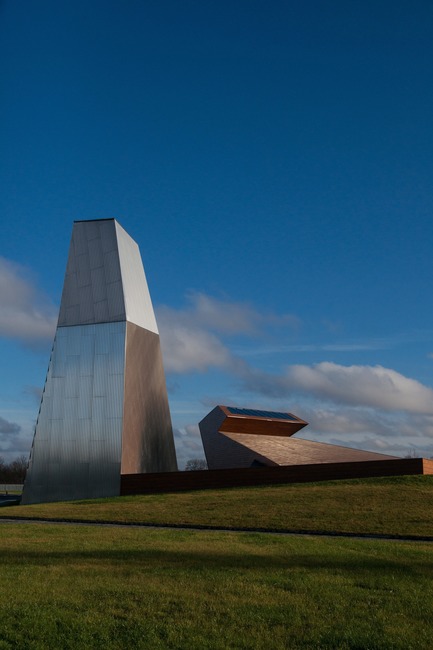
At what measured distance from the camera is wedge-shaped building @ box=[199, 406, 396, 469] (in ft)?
112

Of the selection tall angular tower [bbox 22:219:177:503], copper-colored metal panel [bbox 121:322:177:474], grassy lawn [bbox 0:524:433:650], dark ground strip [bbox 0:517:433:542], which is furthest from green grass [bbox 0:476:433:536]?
grassy lawn [bbox 0:524:433:650]

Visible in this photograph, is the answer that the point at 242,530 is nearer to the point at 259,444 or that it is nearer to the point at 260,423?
the point at 259,444

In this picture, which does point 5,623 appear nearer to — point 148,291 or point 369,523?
point 369,523

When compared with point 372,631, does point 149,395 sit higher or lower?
higher

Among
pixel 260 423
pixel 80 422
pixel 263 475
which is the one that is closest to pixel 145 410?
pixel 80 422

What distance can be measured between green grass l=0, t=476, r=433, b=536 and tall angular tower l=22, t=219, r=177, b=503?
2932mm

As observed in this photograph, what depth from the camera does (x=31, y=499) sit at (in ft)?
99.2

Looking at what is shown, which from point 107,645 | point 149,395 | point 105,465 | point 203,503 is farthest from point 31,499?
point 107,645

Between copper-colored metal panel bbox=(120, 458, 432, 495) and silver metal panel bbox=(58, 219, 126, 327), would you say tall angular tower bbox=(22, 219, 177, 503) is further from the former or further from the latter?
copper-colored metal panel bbox=(120, 458, 432, 495)

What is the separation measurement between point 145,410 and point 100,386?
10.4ft

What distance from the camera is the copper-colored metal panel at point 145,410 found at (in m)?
30.9

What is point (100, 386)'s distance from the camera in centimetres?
3098

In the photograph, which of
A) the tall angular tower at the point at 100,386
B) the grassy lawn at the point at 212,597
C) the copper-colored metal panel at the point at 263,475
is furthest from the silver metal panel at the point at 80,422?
the grassy lawn at the point at 212,597

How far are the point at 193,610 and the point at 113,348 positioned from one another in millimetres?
24468
